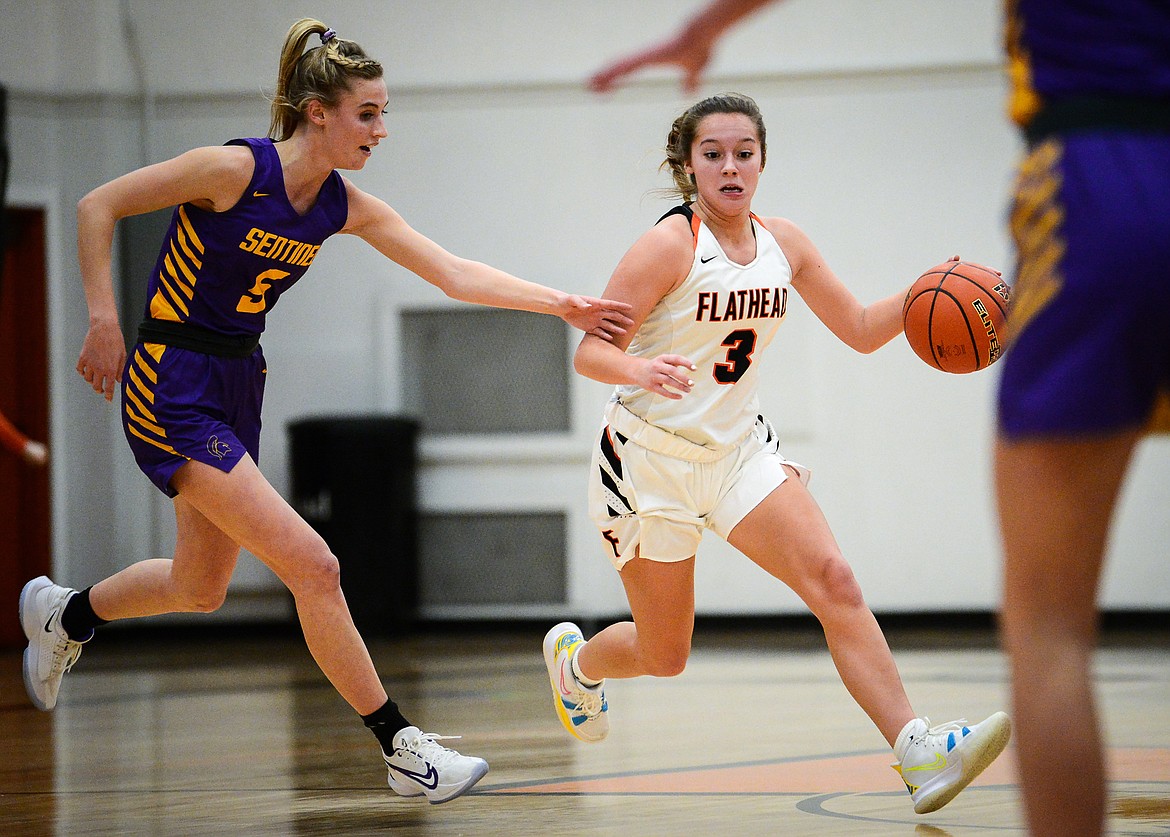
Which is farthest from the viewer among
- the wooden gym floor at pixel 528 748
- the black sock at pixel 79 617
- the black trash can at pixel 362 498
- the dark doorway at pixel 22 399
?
the dark doorway at pixel 22 399

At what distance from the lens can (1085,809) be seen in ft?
4.61

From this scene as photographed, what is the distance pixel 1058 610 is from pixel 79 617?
2.99 metres

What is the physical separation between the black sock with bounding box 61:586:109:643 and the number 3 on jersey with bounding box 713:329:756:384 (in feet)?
5.98

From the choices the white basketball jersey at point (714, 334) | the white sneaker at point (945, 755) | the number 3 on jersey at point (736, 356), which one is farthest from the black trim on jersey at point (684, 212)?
the white sneaker at point (945, 755)

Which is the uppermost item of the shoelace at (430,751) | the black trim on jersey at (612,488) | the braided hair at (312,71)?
the braided hair at (312,71)

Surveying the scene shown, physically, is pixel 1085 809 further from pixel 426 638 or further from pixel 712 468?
pixel 426 638

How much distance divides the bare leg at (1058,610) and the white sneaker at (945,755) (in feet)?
4.76

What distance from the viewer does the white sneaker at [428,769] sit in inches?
127

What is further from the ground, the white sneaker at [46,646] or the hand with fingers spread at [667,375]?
the hand with fingers spread at [667,375]

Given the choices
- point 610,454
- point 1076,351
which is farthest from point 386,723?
point 1076,351

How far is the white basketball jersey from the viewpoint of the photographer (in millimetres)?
3252

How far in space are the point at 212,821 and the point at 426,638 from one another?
488cm

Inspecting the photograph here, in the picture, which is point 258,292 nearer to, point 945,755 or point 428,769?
point 428,769

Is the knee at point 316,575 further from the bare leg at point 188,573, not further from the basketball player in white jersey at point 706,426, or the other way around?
the basketball player in white jersey at point 706,426
